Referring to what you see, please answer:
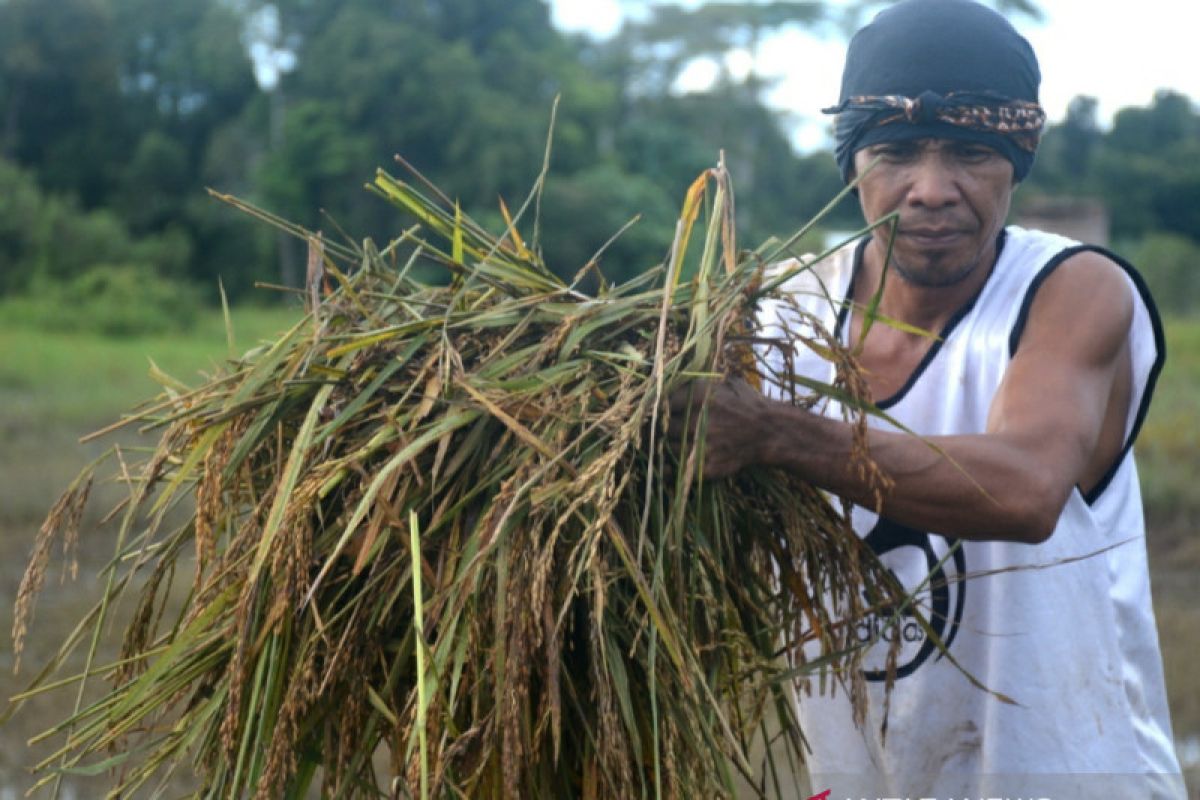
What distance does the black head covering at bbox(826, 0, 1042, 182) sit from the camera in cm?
215

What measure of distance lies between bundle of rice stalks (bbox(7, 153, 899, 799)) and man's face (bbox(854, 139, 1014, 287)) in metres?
0.43

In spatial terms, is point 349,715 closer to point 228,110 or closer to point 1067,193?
point 1067,193

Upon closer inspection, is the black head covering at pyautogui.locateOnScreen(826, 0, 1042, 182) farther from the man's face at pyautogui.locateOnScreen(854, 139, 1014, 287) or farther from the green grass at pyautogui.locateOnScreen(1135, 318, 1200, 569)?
the green grass at pyautogui.locateOnScreen(1135, 318, 1200, 569)

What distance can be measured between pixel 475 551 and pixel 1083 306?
966 millimetres

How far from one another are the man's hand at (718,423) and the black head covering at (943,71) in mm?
635

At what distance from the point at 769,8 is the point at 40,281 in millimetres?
27947

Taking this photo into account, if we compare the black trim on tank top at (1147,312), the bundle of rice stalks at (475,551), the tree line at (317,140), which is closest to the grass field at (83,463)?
the bundle of rice stalks at (475,551)

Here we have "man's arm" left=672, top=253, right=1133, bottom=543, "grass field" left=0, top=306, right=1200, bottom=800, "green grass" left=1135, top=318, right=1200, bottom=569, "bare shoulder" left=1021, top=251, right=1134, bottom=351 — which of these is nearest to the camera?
"man's arm" left=672, top=253, right=1133, bottom=543

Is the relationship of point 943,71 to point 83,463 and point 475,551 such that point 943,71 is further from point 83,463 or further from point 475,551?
point 83,463

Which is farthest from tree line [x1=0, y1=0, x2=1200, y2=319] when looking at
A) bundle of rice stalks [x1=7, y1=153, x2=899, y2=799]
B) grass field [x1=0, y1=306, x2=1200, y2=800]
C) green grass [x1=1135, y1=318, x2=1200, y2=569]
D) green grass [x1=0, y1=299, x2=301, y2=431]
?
bundle of rice stalks [x1=7, y1=153, x2=899, y2=799]

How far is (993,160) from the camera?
2.18 meters

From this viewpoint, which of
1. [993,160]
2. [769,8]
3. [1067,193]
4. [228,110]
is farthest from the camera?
[769,8]

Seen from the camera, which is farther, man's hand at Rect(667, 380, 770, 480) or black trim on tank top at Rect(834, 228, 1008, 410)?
black trim on tank top at Rect(834, 228, 1008, 410)

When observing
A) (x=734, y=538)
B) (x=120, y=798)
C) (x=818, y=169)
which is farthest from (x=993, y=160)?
(x=818, y=169)
